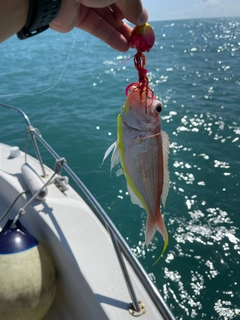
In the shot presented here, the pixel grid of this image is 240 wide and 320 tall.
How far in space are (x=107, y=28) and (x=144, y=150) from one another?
961 millimetres

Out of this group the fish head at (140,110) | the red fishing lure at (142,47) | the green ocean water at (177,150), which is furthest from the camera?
the green ocean water at (177,150)

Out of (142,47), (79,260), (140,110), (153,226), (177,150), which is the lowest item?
(79,260)

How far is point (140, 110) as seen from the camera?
66.9 inches

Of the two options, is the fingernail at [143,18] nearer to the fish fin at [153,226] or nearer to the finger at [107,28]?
the finger at [107,28]

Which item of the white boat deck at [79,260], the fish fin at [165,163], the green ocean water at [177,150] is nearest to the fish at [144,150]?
the fish fin at [165,163]

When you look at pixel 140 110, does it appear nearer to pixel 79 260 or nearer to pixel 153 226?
pixel 153 226

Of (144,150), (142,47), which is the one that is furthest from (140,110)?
(142,47)

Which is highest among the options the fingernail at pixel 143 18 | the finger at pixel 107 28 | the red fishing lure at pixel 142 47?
the finger at pixel 107 28

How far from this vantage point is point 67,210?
2668mm

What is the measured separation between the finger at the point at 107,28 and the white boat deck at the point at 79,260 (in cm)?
138

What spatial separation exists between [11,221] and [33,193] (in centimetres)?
34

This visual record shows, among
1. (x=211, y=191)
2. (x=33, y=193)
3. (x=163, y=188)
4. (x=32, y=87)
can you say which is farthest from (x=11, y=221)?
(x=32, y=87)

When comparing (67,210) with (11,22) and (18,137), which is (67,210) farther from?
(18,137)

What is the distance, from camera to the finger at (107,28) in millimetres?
2107
